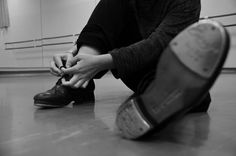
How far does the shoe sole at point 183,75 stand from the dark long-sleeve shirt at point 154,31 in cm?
16

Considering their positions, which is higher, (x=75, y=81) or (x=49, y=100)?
(x=75, y=81)

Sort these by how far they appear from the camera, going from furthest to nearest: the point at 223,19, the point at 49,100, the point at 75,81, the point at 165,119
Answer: the point at 223,19 → the point at 49,100 → the point at 75,81 → the point at 165,119

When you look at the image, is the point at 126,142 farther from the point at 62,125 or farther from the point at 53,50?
the point at 53,50

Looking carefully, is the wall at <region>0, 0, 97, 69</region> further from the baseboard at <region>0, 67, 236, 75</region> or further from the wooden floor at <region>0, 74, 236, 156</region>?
the wooden floor at <region>0, 74, 236, 156</region>

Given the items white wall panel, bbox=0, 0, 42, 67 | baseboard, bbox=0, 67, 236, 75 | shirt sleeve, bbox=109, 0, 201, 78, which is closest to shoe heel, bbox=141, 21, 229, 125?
shirt sleeve, bbox=109, 0, 201, 78

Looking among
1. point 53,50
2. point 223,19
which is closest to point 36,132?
point 223,19

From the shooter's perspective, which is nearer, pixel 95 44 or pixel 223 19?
pixel 95 44

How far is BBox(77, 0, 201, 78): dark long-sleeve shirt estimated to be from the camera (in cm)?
61

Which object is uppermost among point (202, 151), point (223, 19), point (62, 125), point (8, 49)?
point (202, 151)

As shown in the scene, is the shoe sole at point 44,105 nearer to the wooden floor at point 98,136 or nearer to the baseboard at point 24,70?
the wooden floor at point 98,136

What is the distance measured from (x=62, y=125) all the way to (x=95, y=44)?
24cm

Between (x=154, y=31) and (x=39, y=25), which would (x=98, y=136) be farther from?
(x=39, y=25)

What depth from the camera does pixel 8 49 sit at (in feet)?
14.8

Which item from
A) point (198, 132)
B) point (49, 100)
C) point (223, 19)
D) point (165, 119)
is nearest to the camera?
point (165, 119)
